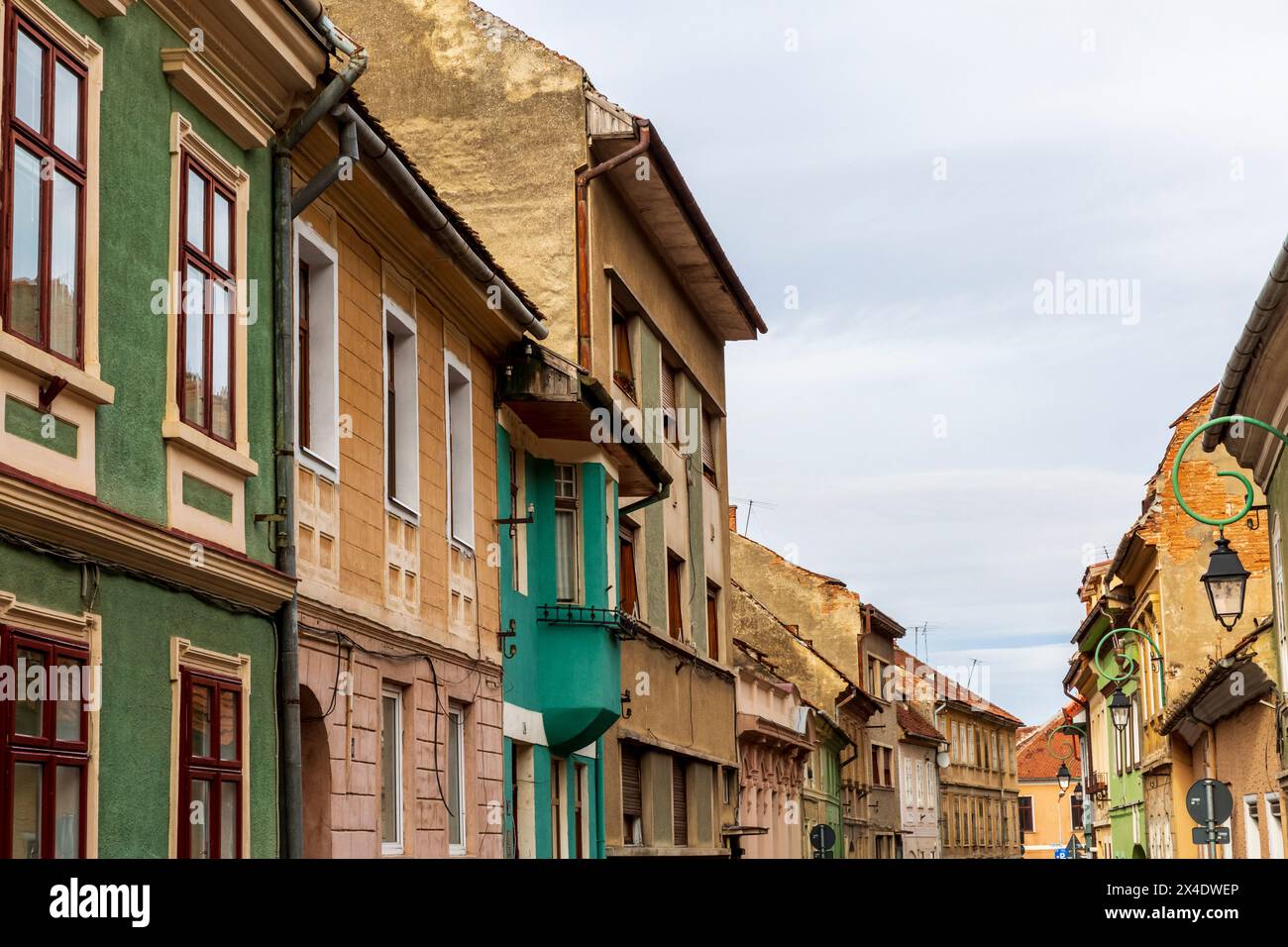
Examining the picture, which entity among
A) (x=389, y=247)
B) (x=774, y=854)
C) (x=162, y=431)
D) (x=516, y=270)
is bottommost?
(x=774, y=854)

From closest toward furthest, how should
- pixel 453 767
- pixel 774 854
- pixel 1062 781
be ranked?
1. pixel 453 767
2. pixel 774 854
3. pixel 1062 781

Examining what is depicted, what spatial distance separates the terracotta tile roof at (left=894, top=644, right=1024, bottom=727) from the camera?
85.9 metres

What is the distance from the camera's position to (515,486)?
68.1 feet

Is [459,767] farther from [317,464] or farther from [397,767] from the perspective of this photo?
[317,464]

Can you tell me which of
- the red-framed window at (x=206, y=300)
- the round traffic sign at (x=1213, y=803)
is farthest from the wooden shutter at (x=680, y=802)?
the red-framed window at (x=206, y=300)

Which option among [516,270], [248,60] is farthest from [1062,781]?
[248,60]

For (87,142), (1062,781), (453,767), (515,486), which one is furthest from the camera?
(1062,781)

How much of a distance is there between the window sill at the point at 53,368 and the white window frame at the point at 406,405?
6294mm

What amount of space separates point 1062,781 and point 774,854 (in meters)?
9.95

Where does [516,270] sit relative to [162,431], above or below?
above

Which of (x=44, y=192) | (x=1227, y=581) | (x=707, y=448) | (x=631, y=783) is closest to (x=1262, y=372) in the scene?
(x=1227, y=581)

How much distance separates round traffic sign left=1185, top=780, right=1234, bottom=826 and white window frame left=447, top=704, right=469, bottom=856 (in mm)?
7601

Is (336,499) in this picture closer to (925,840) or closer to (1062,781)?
(1062,781)

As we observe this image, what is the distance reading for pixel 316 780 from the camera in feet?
45.2
